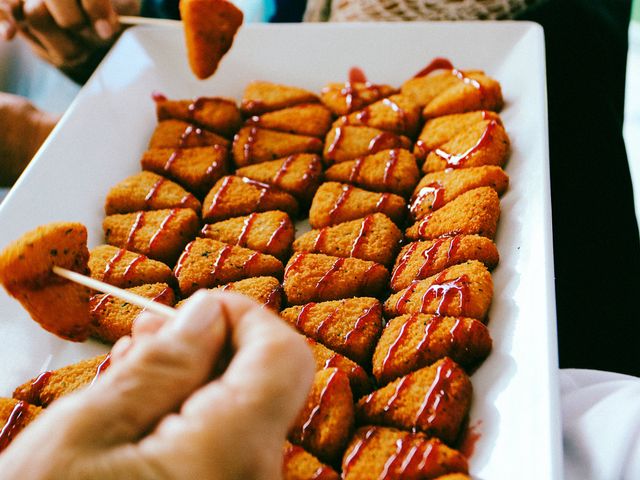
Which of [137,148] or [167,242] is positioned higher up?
[137,148]

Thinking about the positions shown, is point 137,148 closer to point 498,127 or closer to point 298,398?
point 498,127

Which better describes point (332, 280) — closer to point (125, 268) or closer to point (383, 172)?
point (383, 172)

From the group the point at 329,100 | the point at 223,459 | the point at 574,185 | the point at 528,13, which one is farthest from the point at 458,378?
the point at 528,13

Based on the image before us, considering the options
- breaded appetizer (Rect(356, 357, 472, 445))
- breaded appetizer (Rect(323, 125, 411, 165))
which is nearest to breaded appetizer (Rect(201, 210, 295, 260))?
breaded appetizer (Rect(323, 125, 411, 165))

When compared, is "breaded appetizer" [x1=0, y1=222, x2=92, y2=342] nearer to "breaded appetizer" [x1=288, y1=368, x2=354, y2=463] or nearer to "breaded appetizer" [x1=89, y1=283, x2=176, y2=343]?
"breaded appetizer" [x1=89, y1=283, x2=176, y2=343]

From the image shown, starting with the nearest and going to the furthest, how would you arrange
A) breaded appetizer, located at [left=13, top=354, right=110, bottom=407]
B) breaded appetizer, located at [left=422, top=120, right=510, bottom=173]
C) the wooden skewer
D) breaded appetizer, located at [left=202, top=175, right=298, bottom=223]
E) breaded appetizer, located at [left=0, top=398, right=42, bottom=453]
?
the wooden skewer < breaded appetizer, located at [left=0, top=398, right=42, bottom=453] < breaded appetizer, located at [left=13, top=354, right=110, bottom=407] < breaded appetizer, located at [left=422, top=120, right=510, bottom=173] < breaded appetizer, located at [left=202, top=175, right=298, bottom=223]

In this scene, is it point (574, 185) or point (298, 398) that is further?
point (574, 185)
